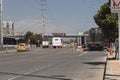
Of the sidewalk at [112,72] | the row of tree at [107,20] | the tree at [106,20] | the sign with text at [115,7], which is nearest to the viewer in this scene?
the sidewalk at [112,72]

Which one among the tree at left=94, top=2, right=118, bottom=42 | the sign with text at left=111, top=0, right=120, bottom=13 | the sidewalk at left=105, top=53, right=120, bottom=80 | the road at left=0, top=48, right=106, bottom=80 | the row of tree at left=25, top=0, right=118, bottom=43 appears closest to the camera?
the sidewalk at left=105, top=53, right=120, bottom=80

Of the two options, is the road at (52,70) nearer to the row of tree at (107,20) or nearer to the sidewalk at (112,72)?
the sidewalk at (112,72)

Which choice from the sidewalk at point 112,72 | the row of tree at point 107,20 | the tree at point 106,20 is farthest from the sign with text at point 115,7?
the tree at point 106,20

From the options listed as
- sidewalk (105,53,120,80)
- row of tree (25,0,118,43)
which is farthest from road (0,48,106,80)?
row of tree (25,0,118,43)

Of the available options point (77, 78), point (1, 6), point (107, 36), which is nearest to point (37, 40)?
point (1, 6)

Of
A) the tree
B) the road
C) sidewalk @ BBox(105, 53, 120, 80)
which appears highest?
the tree

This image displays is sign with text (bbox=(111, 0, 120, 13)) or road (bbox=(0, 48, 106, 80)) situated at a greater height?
sign with text (bbox=(111, 0, 120, 13))

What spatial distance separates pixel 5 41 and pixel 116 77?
289ft

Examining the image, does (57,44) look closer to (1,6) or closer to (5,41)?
(5,41)

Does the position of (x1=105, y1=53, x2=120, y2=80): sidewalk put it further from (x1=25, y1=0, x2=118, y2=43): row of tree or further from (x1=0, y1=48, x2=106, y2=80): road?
(x1=25, y1=0, x2=118, y2=43): row of tree

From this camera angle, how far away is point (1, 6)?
76375 millimetres

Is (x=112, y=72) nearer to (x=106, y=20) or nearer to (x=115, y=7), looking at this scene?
(x=115, y=7)

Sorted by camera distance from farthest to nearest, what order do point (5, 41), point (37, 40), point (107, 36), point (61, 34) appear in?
point (61, 34)
point (37, 40)
point (5, 41)
point (107, 36)

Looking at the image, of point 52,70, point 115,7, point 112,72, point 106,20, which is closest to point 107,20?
point 106,20
